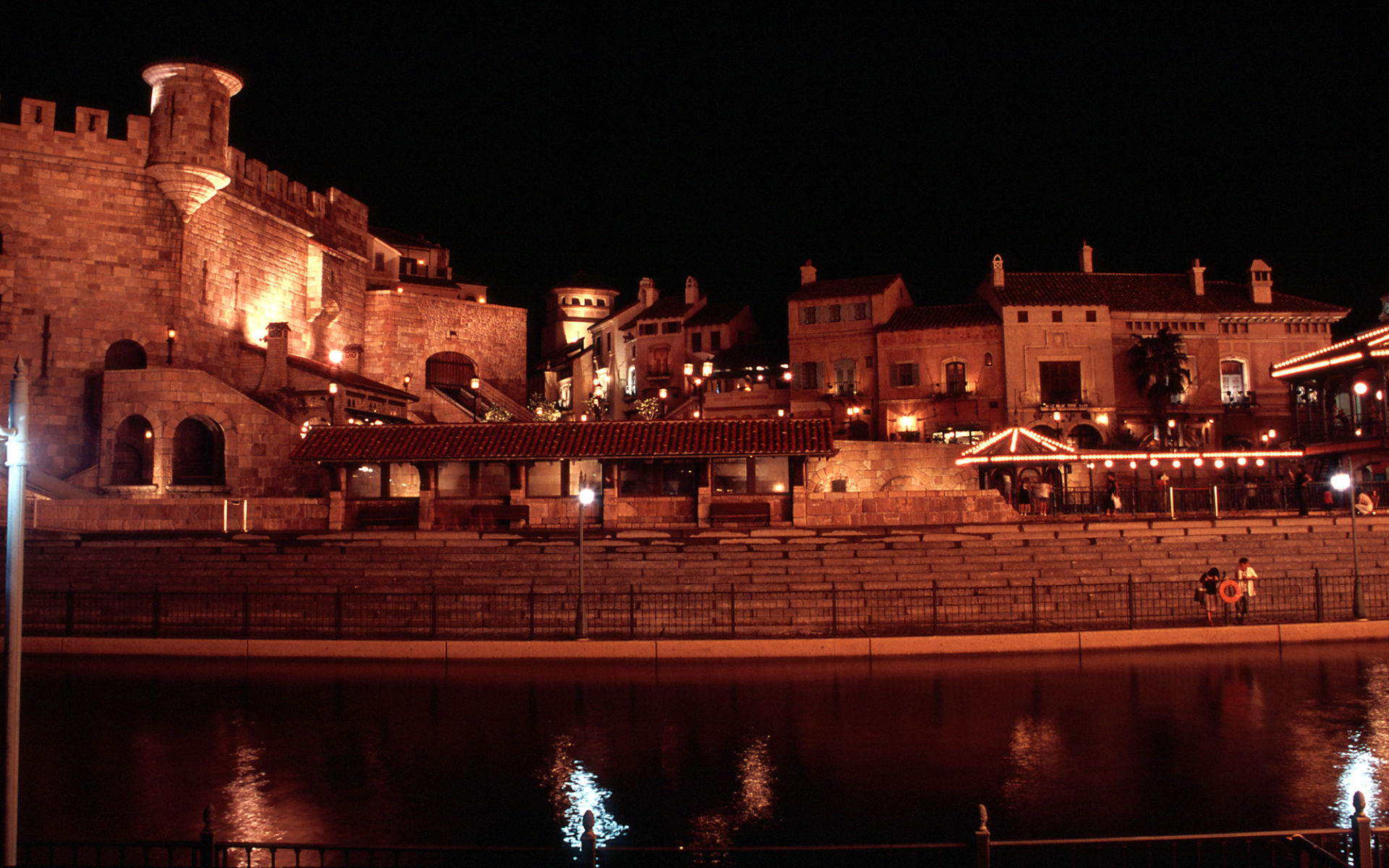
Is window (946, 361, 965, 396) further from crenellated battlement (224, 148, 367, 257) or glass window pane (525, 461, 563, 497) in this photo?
crenellated battlement (224, 148, 367, 257)

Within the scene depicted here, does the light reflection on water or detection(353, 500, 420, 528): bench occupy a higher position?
detection(353, 500, 420, 528): bench

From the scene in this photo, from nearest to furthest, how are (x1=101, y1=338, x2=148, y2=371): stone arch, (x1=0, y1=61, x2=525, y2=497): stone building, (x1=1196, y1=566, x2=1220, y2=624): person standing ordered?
(x1=1196, y1=566, x2=1220, y2=624): person standing → (x1=0, y1=61, x2=525, y2=497): stone building → (x1=101, y1=338, x2=148, y2=371): stone arch

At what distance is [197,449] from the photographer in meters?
34.5

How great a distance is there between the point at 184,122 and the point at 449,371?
21.1 meters

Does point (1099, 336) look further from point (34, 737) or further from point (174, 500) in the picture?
point (34, 737)

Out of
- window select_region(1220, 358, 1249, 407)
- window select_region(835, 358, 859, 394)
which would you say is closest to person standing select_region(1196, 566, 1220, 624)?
window select_region(835, 358, 859, 394)

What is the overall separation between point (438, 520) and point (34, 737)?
600 inches

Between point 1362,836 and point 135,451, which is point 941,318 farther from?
point 1362,836

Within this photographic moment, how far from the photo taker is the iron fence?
791 inches

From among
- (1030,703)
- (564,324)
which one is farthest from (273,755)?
(564,324)

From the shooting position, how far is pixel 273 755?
11117mm

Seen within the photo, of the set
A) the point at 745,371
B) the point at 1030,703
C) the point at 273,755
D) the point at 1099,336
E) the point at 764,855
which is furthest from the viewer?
the point at 745,371

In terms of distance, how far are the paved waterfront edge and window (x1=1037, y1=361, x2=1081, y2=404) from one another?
93.9 feet

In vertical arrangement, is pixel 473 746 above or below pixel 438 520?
below
